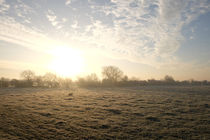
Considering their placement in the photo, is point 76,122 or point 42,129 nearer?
point 42,129

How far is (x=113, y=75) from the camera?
76.1 metres

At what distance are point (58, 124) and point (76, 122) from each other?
129 cm

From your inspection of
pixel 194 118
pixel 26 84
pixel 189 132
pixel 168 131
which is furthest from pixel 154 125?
pixel 26 84

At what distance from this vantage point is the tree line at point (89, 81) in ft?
196

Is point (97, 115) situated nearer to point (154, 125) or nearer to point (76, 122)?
point (76, 122)

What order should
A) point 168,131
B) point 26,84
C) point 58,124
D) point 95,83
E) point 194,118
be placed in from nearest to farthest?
point 168,131 < point 58,124 < point 194,118 < point 26,84 < point 95,83

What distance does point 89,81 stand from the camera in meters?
67.0

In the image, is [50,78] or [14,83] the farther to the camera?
[50,78]

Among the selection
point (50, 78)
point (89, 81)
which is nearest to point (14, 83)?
point (50, 78)

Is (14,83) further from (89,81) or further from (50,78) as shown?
(89,81)

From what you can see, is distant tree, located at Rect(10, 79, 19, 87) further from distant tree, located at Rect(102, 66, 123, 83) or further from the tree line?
distant tree, located at Rect(102, 66, 123, 83)

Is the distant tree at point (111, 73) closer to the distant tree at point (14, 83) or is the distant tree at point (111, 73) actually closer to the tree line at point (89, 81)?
the tree line at point (89, 81)

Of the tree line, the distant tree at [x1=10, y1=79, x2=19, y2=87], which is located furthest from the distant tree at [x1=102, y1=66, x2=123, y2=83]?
the distant tree at [x1=10, y1=79, x2=19, y2=87]

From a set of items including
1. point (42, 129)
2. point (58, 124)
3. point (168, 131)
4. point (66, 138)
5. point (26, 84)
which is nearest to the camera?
point (66, 138)
